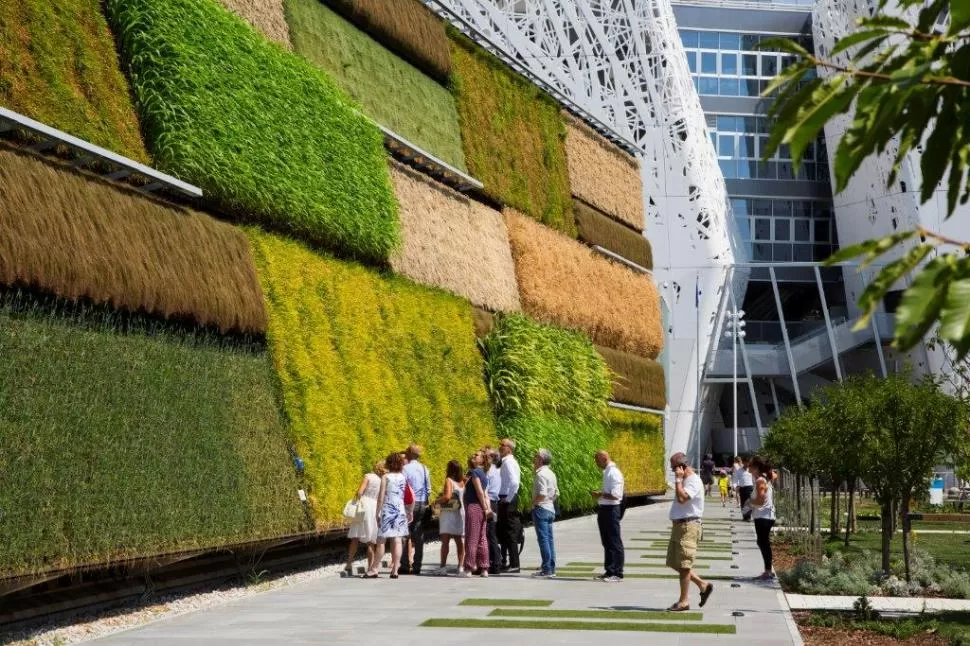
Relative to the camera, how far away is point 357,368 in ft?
62.4

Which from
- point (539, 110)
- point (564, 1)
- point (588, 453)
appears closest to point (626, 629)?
point (588, 453)

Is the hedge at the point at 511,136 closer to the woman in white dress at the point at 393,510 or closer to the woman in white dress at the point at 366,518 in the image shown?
the woman in white dress at the point at 366,518

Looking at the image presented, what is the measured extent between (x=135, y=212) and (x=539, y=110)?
19940 millimetres

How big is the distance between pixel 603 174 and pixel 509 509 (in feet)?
66.7

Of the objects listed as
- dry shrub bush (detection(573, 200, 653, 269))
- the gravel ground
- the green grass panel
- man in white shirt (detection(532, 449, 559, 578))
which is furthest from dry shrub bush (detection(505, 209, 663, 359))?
the gravel ground

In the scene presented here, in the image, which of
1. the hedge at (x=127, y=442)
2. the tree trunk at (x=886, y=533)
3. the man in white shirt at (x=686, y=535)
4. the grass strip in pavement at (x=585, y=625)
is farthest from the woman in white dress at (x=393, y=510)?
the tree trunk at (x=886, y=533)

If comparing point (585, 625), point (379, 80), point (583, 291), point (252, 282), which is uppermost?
point (379, 80)

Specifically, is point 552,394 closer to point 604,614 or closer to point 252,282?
point 252,282

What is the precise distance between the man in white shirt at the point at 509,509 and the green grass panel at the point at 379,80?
23.5 feet

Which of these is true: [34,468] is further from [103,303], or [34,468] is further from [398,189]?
[398,189]

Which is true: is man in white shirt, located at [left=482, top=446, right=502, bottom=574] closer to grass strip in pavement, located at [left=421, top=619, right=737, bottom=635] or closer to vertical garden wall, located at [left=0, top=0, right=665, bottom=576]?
vertical garden wall, located at [left=0, top=0, right=665, bottom=576]

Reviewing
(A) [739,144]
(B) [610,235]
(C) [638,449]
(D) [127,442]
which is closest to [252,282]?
(D) [127,442]

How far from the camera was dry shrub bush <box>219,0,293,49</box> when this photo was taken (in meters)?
18.7

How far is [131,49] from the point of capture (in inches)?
596
